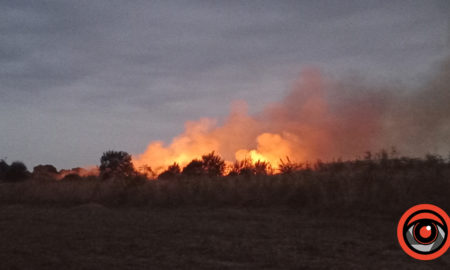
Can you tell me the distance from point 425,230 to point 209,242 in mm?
5251

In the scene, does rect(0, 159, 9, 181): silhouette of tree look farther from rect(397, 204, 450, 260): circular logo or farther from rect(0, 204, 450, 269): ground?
rect(397, 204, 450, 260): circular logo

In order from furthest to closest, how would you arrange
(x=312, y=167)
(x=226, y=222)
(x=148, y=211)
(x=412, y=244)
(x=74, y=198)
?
(x=74, y=198), (x=312, y=167), (x=148, y=211), (x=226, y=222), (x=412, y=244)

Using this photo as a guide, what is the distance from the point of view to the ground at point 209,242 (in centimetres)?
797

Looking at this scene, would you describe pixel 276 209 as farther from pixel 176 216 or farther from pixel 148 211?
pixel 148 211

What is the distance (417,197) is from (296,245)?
5542 millimetres

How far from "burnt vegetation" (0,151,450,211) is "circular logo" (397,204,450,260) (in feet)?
24.2

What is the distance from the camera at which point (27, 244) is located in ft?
33.3

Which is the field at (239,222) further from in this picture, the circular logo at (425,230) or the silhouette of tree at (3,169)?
the silhouette of tree at (3,169)

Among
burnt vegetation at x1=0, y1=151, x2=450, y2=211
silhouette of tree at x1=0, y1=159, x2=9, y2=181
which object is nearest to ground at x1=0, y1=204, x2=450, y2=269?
burnt vegetation at x1=0, y1=151, x2=450, y2=211

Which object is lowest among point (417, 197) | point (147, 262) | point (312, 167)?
point (147, 262)

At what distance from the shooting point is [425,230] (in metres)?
5.51

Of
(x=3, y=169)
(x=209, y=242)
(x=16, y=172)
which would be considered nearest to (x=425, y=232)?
(x=209, y=242)

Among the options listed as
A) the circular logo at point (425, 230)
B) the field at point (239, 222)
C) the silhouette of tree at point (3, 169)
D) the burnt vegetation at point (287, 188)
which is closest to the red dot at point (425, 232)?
the circular logo at point (425, 230)

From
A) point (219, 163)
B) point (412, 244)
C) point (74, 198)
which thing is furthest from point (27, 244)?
point (219, 163)
